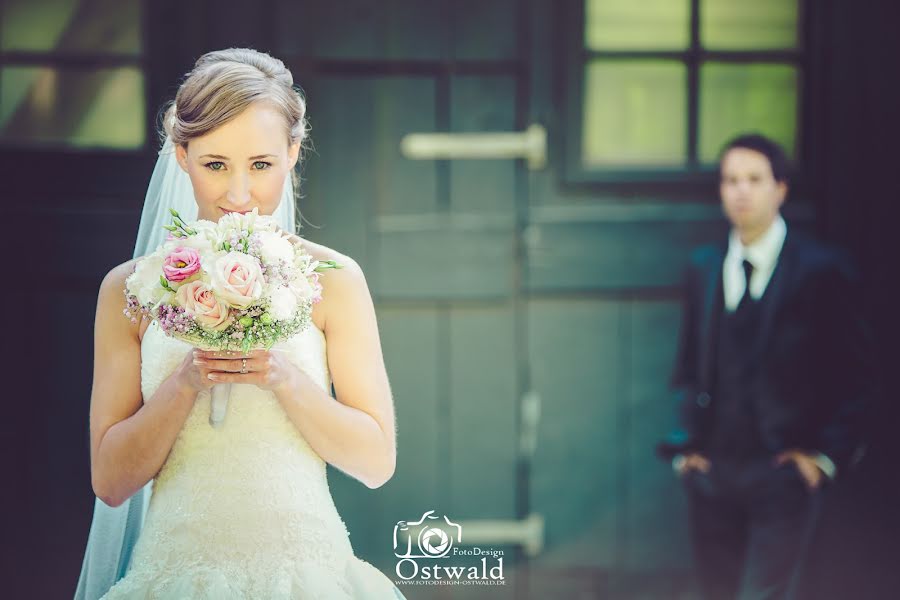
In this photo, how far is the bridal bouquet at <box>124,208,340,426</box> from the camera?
178 centimetres

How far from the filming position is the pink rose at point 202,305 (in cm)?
178

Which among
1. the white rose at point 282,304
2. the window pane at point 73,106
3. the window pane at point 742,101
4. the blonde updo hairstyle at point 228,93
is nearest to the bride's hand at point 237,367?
the white rose at point 282,304

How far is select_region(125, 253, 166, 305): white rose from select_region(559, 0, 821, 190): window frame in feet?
6.50

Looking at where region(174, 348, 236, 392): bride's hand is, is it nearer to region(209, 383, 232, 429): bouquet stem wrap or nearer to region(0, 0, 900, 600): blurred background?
region(209, 383, 232, 429): bouquet stem wrap

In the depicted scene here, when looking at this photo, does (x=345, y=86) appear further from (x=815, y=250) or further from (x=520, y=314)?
(x=815, y=250)

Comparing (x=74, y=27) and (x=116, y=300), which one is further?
(x=74, y=27)

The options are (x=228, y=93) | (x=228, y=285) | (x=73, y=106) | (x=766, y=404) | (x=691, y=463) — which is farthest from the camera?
(x=73, y=106)

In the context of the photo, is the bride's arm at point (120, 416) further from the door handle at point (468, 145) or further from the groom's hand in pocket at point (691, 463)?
the groom's hand in pocket at point (691, 463)

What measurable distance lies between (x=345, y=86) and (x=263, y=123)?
1.54m

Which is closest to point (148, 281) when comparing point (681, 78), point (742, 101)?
point (681, 78)

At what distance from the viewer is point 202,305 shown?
1773mm

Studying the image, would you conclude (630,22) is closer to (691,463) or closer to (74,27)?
(691,463)

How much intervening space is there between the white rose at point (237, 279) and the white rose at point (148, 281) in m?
0.11

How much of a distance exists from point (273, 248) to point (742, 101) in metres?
2.32
